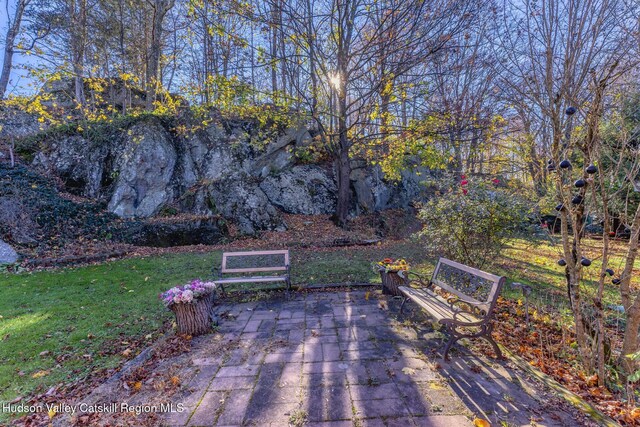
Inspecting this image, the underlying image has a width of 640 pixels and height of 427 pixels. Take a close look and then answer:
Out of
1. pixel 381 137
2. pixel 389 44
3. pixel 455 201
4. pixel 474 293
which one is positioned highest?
pixel 389 44

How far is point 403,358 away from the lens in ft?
10.1

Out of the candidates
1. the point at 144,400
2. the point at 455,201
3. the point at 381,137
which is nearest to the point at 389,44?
the point at 381,137

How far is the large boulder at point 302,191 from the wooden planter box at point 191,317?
9.62 metres

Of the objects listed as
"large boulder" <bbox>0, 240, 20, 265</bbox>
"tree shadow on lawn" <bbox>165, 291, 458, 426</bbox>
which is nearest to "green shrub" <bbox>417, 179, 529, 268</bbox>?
"tree shadow on lawn" <bbox>165, 291, 458, 426</bbox>

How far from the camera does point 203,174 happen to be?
502 inches

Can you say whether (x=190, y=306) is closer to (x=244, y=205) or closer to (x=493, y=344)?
(x=493, y=344)

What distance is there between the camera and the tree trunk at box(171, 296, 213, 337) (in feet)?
12.1

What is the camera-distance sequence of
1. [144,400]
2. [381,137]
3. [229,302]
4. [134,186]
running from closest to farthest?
1. [144,400]
2. [229,302]
3. [381,137]
4. [134,186]

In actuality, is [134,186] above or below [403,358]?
above

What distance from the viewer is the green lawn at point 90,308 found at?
Result: 126 inches

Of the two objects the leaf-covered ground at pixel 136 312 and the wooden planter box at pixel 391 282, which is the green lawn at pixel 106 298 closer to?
the leaf-covered ground at pixel 136 312

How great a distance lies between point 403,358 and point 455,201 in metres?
3.06

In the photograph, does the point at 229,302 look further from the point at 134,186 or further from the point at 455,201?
the point at 134,186

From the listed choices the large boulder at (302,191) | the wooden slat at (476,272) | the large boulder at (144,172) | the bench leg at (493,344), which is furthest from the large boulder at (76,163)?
the bench leg at (493,344)
